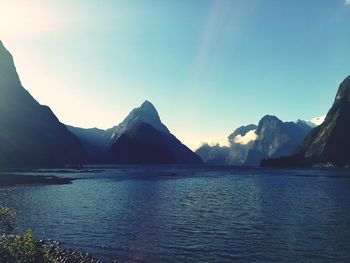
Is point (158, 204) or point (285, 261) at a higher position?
point (158, 204)

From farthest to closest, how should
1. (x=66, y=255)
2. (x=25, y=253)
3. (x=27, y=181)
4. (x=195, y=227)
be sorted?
(x=27, y=181) → (x=195, y=227) → (x=66, y=255) → (x=25, y=253)

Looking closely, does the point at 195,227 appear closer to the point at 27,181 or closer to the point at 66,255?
the point at 66,255

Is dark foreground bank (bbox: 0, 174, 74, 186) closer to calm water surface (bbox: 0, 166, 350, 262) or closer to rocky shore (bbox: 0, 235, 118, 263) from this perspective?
calm water surface (bbox: 0, 166, 350, 262)

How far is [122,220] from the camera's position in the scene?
72.9 metres

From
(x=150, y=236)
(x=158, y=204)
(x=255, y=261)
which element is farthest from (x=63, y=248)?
(x=158, y=204)

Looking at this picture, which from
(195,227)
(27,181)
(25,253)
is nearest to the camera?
(25,253)

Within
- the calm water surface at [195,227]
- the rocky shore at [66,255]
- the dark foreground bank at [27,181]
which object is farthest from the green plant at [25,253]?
the dark foreground bank at [27,181]

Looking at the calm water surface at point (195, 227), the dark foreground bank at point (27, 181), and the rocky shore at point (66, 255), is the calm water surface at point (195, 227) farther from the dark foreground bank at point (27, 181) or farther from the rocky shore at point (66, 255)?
the dark foreground bank at point (27, 181)

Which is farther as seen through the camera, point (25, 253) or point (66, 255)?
point (66, 255)

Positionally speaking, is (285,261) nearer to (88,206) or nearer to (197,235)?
(197,235)

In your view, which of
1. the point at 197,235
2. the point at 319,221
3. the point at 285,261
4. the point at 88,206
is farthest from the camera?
the point at 88,206

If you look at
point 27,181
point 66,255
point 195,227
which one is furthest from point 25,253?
point 27,181

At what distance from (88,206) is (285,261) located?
190 ft

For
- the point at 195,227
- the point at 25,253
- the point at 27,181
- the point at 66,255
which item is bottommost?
the point at 66,255
